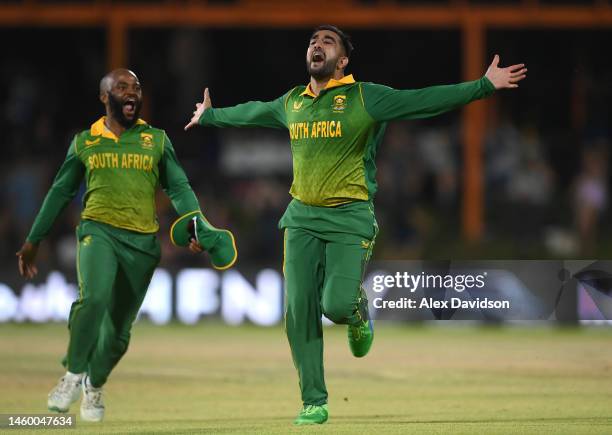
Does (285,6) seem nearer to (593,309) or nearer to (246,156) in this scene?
(246,156)

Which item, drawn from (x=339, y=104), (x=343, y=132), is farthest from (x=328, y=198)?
(x=339, y=104)

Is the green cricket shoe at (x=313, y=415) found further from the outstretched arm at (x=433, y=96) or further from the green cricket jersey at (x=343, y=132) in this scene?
the outstretched arm at (x=433, y=96)

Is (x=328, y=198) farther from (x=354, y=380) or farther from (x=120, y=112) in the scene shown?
(x=354, y=380)

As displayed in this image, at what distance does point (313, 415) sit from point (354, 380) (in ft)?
11.6

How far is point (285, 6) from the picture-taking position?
21578 millimetres

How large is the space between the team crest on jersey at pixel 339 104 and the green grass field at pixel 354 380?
1964mm

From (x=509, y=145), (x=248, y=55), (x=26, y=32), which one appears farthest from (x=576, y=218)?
(x=26, y=32)

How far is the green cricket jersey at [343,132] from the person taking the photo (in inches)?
380

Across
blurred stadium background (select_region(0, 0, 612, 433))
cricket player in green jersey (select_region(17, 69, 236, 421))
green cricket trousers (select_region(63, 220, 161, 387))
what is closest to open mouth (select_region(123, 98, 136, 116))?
cricket player in green jersey (select_region(17, 69, 236, 421))

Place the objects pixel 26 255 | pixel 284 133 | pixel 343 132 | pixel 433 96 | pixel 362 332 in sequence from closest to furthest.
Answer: pixel 433 96 → pixel 343 132 → pixel 362 332 → pixel 26 255 → pixel 284 133

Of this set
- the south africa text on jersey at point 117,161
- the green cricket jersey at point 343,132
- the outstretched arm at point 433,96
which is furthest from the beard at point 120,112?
the outstretched arm at point 433,96

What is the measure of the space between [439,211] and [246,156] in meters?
4.16

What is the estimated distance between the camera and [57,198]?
33.9ft

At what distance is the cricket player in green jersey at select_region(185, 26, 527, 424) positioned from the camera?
31.8 ft
